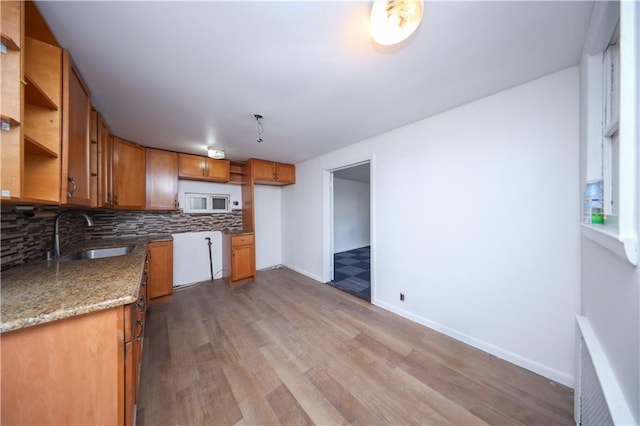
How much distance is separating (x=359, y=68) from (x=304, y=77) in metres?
0.41

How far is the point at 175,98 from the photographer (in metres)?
1.73

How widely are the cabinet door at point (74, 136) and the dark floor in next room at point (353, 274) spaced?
10.1ft

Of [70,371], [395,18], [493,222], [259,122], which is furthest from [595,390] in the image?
[259,122]

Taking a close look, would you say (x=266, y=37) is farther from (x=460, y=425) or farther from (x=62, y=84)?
(x=460, y=425)

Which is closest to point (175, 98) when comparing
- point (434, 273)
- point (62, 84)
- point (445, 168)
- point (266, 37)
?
point (62, 84)

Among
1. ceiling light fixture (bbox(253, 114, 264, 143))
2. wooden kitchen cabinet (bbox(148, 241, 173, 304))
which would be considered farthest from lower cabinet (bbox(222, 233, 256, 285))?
ceiling light fixture (bbox(253, 114, 264, 143))

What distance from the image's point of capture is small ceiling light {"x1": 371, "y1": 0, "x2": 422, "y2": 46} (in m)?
0.90

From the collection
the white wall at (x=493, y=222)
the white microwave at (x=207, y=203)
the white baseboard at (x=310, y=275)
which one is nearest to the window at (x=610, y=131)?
the white wall at (x=493, y=222)

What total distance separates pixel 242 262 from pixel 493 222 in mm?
3523

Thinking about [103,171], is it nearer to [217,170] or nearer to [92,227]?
[92,227]

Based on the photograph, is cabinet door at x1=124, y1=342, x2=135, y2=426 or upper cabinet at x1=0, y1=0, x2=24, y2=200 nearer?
upper cabinet at x1=0, y1=0, x2=24, y2=200

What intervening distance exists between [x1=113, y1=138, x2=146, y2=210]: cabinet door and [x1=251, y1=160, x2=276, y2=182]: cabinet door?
1571mm

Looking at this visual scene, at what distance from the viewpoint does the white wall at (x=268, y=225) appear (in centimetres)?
431

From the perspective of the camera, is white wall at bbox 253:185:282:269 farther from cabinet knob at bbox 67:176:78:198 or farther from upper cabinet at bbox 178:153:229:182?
cabinet knob at bbox 67:176:78:198
